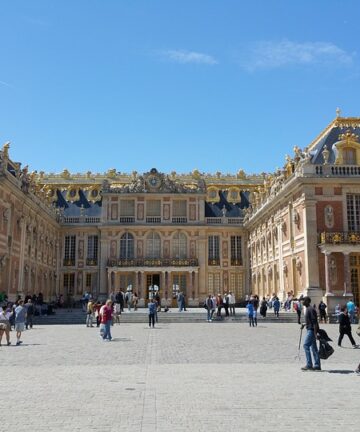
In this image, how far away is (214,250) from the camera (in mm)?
46875

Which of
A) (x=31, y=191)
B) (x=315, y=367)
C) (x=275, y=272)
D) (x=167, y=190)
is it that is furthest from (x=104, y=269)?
(x=315, y=367)

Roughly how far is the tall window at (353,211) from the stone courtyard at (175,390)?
1520 centimetres

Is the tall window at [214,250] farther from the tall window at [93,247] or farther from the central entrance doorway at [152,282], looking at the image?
the tall window at [93,247]

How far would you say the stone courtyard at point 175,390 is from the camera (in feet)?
19.6

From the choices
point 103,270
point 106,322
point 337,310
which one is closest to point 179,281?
point 103,270

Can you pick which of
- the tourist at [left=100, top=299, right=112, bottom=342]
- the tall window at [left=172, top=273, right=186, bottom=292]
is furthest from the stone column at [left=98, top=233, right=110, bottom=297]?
the tourist at [left=100, top=299, right=112, bottom=342]

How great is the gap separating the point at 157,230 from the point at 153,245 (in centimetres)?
148

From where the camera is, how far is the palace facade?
30.6 m

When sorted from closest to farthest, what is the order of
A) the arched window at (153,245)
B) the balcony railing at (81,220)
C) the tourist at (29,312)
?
the tourist at (29,312), the arched window at (153,245), the balcony railing at (81,220)

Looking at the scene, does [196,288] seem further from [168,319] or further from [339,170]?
[339,170]

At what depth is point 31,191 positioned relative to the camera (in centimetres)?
3544

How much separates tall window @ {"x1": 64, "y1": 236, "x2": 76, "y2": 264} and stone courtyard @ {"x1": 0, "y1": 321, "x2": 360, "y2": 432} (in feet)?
109

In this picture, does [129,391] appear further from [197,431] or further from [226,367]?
[226,367]

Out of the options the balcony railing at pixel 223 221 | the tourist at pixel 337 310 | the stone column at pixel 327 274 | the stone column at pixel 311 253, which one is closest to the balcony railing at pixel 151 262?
the balcony railing at pixel 223 221
